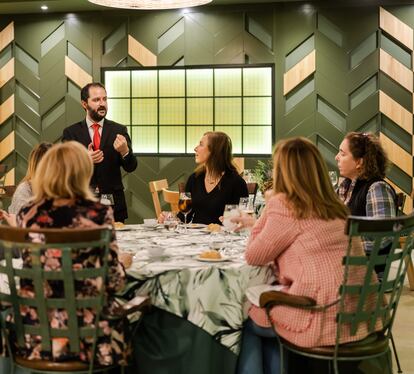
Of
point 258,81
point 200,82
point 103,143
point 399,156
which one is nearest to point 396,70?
point 399,156

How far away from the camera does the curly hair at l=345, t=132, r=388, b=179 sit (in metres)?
3.91

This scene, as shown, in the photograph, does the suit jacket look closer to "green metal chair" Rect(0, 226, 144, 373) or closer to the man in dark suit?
the man in dark suit

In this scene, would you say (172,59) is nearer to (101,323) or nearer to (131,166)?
(131,166)

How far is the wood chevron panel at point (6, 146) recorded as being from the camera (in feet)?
30.7

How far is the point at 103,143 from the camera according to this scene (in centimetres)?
495

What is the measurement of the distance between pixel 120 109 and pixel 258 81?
2.00 metres

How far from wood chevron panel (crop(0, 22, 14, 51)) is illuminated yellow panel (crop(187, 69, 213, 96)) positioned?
2596 mm

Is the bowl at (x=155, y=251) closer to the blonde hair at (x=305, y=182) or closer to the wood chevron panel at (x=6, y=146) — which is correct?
the blonde hair at (x=305, y=182)

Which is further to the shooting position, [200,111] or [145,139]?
[145,139]

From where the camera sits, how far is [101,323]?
249 centimetres

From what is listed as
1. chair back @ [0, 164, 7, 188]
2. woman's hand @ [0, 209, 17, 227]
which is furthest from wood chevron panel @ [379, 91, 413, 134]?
woman's hand @ [0, 209, 17, 227]

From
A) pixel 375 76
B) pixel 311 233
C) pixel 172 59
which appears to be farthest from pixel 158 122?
pixel 311 233

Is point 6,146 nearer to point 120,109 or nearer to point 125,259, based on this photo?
point 120,109

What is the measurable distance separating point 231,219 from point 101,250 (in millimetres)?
1022
